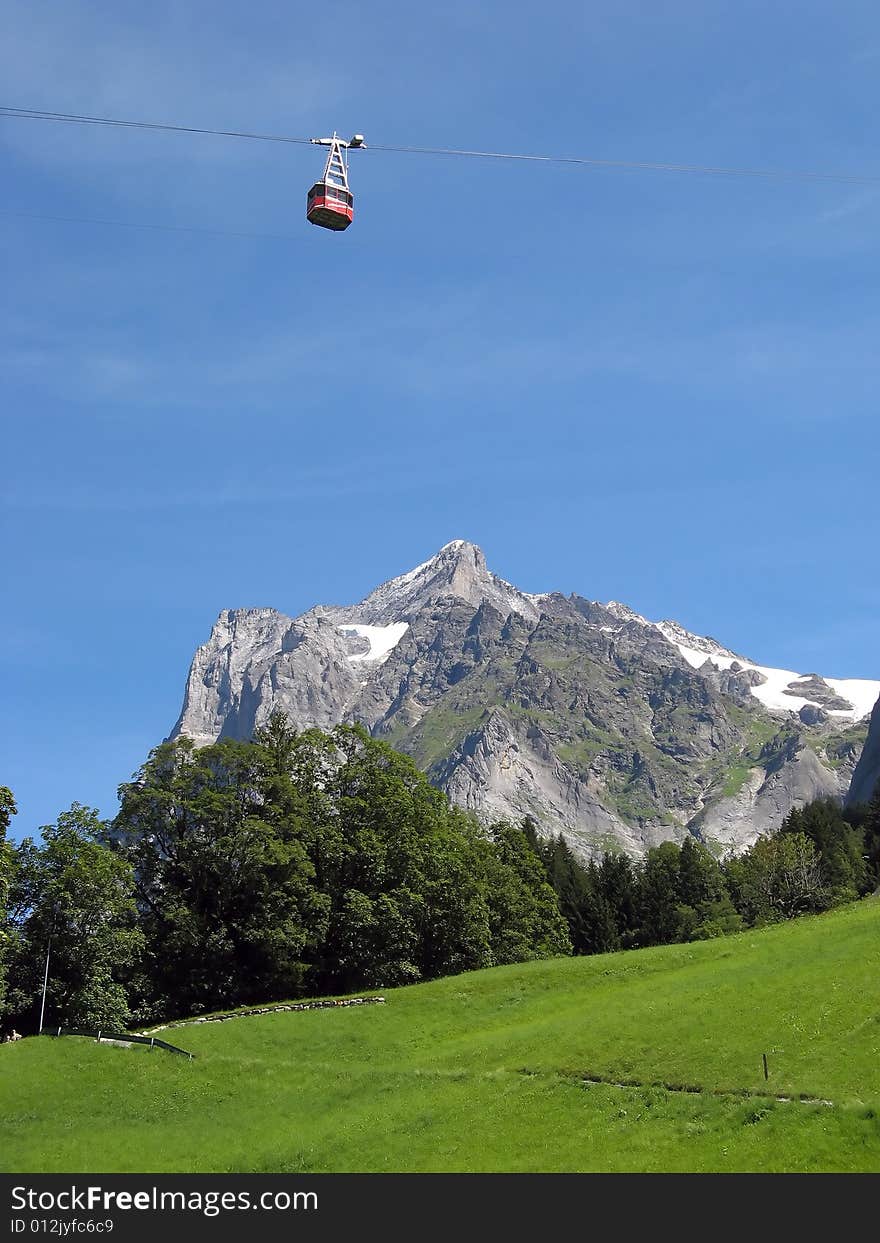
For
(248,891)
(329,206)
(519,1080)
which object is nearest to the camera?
(329,206)

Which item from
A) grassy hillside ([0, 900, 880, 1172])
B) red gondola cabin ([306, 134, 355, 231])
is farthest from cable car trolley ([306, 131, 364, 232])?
grassy hillside ([0, 900, 880, 1172])

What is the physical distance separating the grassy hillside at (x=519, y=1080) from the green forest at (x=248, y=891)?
8229 millimetres

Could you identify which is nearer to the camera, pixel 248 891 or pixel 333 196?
pixel 333 196

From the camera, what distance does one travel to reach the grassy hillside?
106 feet

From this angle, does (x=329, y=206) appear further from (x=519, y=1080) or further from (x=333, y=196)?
(x=519, y=1080)

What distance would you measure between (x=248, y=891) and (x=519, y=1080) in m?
31.6

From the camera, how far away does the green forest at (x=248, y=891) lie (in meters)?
59.6

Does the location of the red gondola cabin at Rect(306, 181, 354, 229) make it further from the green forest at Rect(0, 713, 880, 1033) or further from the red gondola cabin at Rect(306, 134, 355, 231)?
the green forest at Rect(0, 713, 880, 1033)

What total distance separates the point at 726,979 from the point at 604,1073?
37.0 feet

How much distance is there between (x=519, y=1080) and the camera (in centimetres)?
4119

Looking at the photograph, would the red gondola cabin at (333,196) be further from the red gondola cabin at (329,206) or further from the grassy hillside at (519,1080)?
the grassy hillside at (519,1080)

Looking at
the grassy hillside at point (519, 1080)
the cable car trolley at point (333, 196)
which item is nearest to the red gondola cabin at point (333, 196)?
the cable car trolley at point (333, 196)

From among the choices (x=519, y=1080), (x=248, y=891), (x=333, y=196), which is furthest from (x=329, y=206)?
(x=248, y=891)
